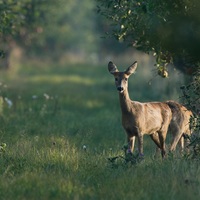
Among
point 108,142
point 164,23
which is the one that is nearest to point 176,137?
point 108,142

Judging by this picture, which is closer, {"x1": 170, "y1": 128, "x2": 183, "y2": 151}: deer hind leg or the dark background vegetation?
the dark background vegetation

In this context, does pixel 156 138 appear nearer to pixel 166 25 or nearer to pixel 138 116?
pixel 138 116

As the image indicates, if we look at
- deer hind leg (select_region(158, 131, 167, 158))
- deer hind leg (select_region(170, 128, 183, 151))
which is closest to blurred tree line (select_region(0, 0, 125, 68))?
deer hind leg (select_region(158, 131, 167, 158))

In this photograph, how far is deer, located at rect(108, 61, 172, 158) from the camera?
12.0 m

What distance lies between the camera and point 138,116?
39.7 ft

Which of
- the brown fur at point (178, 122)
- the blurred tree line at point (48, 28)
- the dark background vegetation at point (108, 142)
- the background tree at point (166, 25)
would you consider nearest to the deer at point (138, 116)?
the brown fur at point (178, 122)

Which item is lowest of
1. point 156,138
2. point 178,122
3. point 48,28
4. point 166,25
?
point 156,138

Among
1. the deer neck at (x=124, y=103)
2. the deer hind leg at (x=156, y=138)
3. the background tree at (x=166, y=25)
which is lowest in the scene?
the deer hind leg at (x=156, y=138)

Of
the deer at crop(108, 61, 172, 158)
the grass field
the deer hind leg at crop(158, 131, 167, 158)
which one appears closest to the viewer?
the grass field

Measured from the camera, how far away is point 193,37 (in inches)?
384

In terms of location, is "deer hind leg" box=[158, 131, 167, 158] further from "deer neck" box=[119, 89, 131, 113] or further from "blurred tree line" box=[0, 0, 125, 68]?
"blurred tree line" box=[0, 0, 125, 68]

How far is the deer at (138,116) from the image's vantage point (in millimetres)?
11984

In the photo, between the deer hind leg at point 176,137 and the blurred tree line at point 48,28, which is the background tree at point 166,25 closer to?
the deer hind leg at point 176,137

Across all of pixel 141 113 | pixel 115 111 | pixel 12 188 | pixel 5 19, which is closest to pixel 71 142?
pixel 141 113
